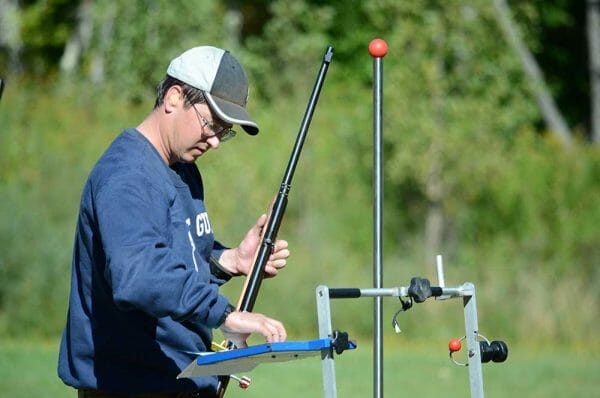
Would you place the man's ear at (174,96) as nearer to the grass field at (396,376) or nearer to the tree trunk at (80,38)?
the grass field at (396,376)

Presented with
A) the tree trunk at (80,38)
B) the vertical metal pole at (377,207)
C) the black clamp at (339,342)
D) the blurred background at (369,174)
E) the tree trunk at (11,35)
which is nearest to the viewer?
the black clamp at (339,342)

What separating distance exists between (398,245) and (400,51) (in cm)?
283

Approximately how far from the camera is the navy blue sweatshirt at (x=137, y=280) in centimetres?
385

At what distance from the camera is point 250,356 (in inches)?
151

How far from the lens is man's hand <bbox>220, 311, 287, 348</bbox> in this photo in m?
3.91

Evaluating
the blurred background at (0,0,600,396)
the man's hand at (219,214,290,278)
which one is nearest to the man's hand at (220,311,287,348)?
the man's hand at (219,214,290,278)

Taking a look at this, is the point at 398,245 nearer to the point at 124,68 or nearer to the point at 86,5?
Answer: the point at 124,68

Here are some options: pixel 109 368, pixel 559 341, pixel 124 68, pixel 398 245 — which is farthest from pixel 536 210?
pixel 109 368

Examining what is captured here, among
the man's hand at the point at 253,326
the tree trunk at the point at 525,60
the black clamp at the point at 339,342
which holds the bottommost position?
the black clamp at the point at 339,342

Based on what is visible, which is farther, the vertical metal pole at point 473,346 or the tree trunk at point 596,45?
the tree trunk at point 596,45

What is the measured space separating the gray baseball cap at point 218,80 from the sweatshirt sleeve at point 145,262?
359 millimetres

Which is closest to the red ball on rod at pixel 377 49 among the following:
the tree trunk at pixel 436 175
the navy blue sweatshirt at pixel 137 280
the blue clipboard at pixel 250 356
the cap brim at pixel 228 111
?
the cap brim at pixel 228 111

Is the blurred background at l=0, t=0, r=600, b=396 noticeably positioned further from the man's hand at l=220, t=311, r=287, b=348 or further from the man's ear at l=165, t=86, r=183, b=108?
the man's hand at l=220, t=311, r=287, b=348

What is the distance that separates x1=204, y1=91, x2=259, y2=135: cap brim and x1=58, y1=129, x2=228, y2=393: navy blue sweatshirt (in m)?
0.24
